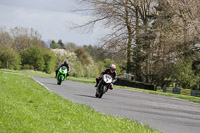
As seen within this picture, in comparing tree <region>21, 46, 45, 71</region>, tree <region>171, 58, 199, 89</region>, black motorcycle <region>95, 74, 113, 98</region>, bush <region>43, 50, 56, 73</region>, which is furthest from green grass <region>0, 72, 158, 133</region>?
bush <region>43, 50, 56, 73</region>

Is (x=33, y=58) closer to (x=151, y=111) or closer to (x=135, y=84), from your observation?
(x=135, y=84)

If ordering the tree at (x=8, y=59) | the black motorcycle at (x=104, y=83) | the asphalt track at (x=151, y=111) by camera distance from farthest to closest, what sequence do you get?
the tree at (x=8, y=59) < the black motorcycle at (x=104, y=83) < the asphalt track at (x=151, y=111)

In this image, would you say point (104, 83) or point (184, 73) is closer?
point (104, 83)

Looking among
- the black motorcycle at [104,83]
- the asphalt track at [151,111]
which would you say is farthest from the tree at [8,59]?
the black motorcycle at [104,83]

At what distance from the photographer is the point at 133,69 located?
46.5m

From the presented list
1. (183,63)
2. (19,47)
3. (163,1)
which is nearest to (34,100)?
(163,1)

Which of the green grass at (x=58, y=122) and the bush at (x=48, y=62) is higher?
the bush at (x=48, y=62)

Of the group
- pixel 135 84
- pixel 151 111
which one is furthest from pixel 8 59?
pixel 151 111

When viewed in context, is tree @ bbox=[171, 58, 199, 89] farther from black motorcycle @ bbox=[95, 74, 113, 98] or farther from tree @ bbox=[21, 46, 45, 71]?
tree @ bbox=[21, 46, 45, 71]

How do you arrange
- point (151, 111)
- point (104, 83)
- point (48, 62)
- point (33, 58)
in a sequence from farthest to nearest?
1. point (48, 62)
2. point (33, 58)
3. point (104, 83)
4. point (151, 111)

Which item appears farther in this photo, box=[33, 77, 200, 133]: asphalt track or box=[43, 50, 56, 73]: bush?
box=[43, 50, 56, 73]: bush

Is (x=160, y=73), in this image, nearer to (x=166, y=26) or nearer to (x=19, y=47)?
(x=166, y=26)

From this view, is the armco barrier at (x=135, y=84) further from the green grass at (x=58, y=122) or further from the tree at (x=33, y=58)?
the tree at (x=33, y=58)

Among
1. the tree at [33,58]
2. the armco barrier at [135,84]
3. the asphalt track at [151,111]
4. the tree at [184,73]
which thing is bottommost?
the asphalt track at [151,111]
